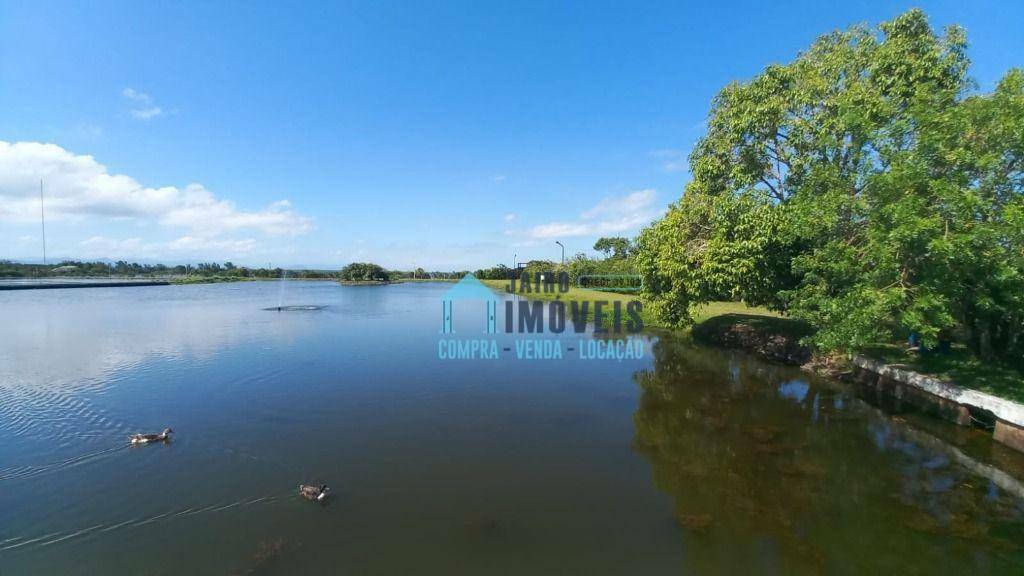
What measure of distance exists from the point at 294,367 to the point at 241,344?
20.6ft

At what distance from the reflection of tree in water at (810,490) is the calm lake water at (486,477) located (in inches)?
1.5

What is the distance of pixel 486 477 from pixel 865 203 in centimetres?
1184

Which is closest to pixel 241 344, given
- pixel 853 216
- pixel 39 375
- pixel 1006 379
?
pixel 39 375

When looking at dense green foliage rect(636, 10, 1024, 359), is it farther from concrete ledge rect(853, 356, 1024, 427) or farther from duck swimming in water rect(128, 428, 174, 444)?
duck swimming in water rect(128, 428, 174, 444)

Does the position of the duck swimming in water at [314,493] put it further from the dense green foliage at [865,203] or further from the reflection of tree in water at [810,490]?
the dense green foliage at [865,203]

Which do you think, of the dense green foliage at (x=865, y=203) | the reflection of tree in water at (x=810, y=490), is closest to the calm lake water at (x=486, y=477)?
the reflection of tree in water at (x=810, y=490)

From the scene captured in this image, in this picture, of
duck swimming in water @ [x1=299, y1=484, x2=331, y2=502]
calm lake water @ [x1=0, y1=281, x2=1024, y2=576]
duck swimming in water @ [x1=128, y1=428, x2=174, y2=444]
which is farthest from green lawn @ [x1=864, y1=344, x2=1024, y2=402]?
duck swimming in water @ [x1=128, y1=428, x2=174, y2=444]

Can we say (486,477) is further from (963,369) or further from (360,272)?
(360,272)

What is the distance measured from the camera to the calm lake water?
5199 millimetres

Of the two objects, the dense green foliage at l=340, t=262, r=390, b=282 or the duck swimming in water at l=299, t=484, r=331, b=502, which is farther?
the dense green foliage at l=340, t=262, r=390, b=282

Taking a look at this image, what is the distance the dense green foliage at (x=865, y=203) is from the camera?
888 cm

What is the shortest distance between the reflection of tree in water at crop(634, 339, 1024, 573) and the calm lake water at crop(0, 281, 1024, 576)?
0.04 m

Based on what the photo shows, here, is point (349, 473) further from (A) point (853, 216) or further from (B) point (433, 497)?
(A) point (853, 216)

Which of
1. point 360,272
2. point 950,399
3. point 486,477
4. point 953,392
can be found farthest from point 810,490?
point 360,272
